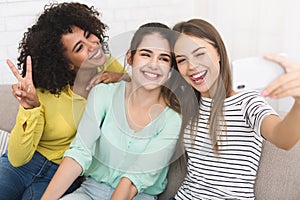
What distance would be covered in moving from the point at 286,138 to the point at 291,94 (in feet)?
0.77

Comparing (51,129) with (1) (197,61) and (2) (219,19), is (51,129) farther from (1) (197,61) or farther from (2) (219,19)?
(2) (219,19)

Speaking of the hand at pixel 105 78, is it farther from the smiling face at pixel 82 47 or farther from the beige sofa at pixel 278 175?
the beige sofa at pixel 278 175

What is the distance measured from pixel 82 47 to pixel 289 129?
76 centimetres

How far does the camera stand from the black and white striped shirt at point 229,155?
1409mm

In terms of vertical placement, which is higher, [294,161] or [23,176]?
[294,161]

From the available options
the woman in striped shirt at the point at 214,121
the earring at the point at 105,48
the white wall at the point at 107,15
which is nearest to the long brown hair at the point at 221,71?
the woman in striped shirt at the point at 214,121

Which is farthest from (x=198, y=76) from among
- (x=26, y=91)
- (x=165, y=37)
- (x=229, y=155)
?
(x=26, y=91)

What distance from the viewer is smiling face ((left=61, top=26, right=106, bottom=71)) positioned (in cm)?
160

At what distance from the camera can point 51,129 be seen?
64.9 inches

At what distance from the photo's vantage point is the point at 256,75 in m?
1.06

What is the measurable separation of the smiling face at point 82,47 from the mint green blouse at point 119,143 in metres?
0.09

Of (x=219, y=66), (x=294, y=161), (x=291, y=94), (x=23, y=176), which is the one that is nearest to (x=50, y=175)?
(x=23, y=176)

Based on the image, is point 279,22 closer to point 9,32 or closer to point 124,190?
point 124,190

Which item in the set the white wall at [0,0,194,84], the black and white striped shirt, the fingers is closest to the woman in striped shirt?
the black and white striped shirt
